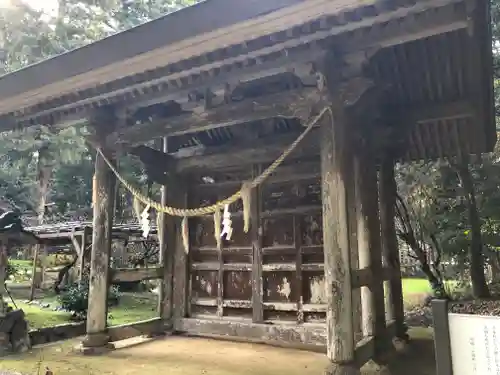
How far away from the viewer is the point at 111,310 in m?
12.4

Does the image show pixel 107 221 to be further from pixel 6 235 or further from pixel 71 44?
pixel 71 44

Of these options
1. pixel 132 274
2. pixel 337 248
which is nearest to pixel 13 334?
pixel 132 274

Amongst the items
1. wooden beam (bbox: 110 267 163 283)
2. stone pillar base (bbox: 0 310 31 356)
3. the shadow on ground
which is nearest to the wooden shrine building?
wooden beam (bbox: 110 267 163 283)

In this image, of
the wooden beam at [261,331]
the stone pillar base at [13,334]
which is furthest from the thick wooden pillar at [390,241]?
the stone pillar base at [13,334]

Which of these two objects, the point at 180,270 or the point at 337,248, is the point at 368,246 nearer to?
the point at 337,248

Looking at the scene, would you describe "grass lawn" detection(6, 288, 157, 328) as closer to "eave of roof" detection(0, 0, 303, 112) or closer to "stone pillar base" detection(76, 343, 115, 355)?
"stone pillar base" detection(76, 343, 115, 355)

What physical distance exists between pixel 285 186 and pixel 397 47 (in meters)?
3.02

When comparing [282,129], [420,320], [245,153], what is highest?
[282,129]

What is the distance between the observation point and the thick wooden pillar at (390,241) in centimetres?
685

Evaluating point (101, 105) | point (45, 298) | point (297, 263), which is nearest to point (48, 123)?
point (101, 105)

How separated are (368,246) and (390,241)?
1437 millimetres

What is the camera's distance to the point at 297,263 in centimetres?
648

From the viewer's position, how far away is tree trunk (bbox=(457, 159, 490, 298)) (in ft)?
29.7

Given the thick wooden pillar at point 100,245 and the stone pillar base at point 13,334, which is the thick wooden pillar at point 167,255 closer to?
the thick wooden pillar at point 100,245
